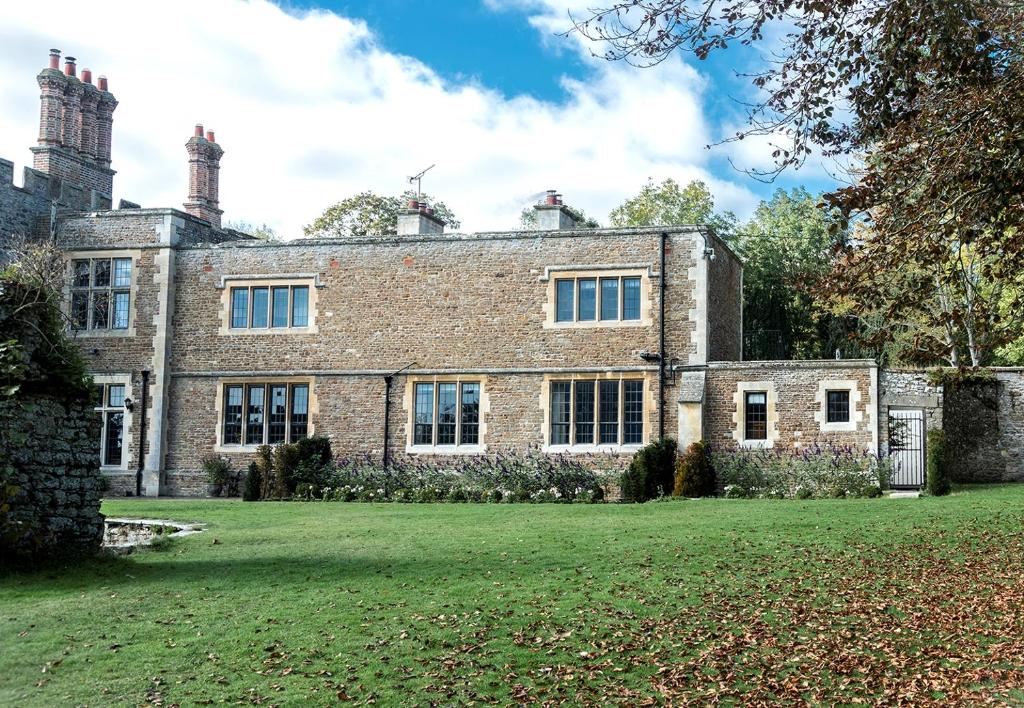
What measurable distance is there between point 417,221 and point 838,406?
10.6 meters

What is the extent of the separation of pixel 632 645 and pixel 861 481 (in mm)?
14132

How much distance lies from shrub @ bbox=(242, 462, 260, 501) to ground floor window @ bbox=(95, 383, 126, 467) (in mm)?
4619

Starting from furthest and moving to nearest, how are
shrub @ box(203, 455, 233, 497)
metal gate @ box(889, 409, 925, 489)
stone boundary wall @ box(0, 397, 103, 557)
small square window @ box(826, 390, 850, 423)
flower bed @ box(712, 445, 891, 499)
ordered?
shrub @ box(203, 455, 233, 497)
metal gate @ box(889, 409, 925, 489)
small square window @ box(826, 390, 850, 423)
flower bed @ box(712, 445, 891, 499)
stone boundary wall @ box(0, 397, 103, 557)

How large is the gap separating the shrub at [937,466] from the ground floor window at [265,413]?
44.5 ft

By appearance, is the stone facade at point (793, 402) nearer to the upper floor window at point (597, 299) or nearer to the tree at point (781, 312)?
the upper floor window at point (597, 299)

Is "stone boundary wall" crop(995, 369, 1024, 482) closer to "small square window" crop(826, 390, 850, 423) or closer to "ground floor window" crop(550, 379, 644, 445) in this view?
"small square window" crop(826, 390, 850, 423)

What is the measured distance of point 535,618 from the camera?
9.97m

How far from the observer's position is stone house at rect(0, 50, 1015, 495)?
24.5 metres

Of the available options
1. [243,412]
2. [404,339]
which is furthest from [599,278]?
[243,412]

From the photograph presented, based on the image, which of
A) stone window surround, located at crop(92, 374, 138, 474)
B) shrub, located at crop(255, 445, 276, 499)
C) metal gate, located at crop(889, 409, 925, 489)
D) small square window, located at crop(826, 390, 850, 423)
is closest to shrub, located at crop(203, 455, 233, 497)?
shrub, located at crop(255, 445, 276, 499)

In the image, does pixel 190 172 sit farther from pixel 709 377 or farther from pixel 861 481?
pixel 861 481

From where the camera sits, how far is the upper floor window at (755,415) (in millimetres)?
23750

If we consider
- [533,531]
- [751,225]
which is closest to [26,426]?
[533,531]

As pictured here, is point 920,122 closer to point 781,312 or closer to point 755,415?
point 755,415
